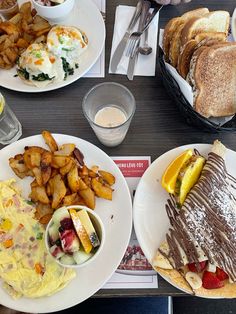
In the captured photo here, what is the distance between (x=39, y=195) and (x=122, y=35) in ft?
2.25

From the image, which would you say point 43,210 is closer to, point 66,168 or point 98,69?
point 66,168

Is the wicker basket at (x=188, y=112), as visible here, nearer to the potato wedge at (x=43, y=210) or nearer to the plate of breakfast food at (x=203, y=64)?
the plate of breakfast food at (x=203, y=64)

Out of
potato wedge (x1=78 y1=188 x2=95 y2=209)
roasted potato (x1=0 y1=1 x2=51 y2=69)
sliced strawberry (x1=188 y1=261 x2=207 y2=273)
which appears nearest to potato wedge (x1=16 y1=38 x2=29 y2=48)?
roasted potato (x1=0 y1=1 x2=51 y2=69)

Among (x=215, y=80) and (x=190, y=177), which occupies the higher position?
(x=215, y=80)

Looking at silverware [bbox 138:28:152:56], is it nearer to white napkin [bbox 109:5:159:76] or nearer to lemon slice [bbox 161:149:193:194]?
white napkin [bbox 109:5:159:76]

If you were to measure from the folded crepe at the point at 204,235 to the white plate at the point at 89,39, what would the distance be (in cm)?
55

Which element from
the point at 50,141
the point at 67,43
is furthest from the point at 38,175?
the point at 67,43

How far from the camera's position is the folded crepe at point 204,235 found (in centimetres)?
102

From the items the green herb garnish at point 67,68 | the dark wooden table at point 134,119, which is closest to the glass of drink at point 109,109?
the dark wooden table at point 134,119

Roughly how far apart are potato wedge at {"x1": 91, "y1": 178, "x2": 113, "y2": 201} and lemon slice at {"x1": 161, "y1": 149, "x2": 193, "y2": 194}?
0.52 feet

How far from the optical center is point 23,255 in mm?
1067

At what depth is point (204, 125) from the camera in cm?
118

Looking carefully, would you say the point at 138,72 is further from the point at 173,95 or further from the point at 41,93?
the point at 41,93

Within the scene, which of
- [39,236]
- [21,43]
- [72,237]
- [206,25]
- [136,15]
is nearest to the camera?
[72,237]
